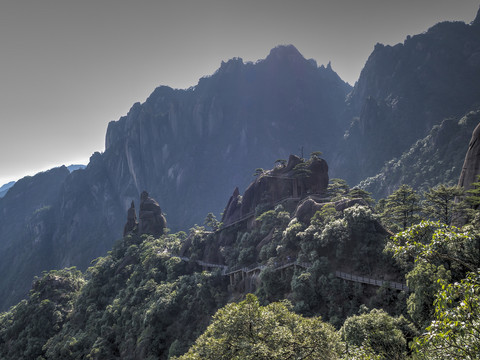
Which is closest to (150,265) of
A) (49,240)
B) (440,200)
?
(440,200)

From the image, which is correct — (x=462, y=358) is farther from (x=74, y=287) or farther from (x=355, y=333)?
(x=74, y=287)

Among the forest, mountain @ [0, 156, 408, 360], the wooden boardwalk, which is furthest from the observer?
mountain @ [0, 156, 408, 360]

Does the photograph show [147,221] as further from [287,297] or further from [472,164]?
[472,164]

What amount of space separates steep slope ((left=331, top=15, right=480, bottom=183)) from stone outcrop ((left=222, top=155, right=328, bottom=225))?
105159mm

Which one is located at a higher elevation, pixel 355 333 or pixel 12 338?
pixel 355 333

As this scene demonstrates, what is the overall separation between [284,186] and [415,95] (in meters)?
139

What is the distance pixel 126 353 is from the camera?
120ft

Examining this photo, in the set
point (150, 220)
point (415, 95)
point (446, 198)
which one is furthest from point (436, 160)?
point (150, 220)

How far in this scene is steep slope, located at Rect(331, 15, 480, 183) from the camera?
132875 millimetres

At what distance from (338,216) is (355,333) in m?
16.8

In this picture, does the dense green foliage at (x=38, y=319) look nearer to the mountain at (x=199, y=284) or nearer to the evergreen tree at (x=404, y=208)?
the mountain at (x=199, y=284)

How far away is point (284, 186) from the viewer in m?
51.9

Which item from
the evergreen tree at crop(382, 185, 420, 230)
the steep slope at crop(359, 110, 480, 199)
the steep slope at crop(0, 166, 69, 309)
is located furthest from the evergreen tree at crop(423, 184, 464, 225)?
the steep slope at crop(0, 166, 69, 309)

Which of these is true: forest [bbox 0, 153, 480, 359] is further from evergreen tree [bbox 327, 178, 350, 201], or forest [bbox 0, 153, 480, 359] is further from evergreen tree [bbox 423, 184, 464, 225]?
evergreen tree [bbox 327, 178, 350, 201]
